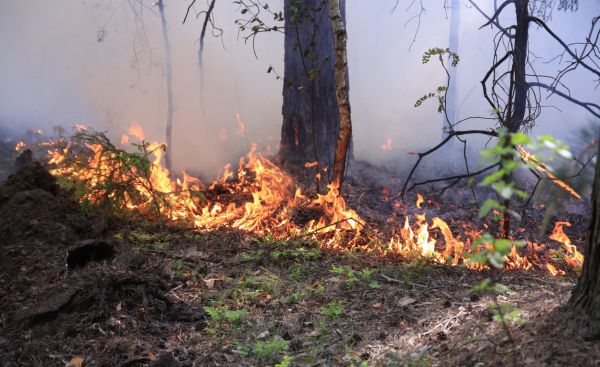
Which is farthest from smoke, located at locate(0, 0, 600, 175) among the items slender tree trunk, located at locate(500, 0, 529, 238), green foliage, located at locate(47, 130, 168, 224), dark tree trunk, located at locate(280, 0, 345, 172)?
slender tree trunk, located at locate(500, 0, 529, 238)

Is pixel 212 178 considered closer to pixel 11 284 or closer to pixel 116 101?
pixel 11 284

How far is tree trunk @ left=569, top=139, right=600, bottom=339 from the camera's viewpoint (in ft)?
7.31

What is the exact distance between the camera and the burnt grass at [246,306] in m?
2.66

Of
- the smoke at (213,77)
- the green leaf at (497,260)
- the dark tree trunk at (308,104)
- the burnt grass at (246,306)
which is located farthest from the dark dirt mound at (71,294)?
the smoke at (213,77)

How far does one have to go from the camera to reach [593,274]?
2.28 m

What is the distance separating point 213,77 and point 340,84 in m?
9.01

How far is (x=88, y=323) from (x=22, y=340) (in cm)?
40

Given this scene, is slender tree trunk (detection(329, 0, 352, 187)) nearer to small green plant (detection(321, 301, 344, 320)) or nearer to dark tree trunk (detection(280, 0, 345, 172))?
dark tree trunk (detection(280, 0, 345, 172))

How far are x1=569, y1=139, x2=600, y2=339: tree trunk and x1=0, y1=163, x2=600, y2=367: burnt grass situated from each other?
9 cm

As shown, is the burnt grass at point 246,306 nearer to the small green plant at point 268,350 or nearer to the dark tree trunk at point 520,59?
the small green plant at point 268,350

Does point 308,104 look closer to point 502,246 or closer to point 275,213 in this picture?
point 275,213

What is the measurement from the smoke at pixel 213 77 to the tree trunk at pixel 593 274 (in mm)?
7479

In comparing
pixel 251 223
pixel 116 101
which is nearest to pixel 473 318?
pixel 251 223

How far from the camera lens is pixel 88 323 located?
3289mm
